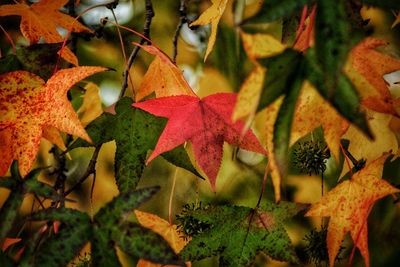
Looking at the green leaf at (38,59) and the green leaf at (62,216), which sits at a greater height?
the green leaf at (38,59)

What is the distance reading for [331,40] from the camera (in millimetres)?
440

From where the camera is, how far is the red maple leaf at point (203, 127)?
66cm

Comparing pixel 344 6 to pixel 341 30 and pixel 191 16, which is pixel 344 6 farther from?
pixel 191 16

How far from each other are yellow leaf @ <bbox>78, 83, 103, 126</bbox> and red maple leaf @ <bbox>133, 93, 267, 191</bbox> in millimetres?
432

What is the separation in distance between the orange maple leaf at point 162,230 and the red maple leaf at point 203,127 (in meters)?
0.19

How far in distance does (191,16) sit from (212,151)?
70 centimetres

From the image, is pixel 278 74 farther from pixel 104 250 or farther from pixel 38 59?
pixel 38 59

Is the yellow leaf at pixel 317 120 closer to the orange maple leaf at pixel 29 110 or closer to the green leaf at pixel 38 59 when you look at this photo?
the orange maple leaf at pixel 29 110

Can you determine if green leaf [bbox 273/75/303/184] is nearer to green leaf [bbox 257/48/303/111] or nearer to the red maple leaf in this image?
green leaf [bbox 257/48/303/111]

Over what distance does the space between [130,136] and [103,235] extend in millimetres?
233

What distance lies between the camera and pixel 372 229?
3.62ft

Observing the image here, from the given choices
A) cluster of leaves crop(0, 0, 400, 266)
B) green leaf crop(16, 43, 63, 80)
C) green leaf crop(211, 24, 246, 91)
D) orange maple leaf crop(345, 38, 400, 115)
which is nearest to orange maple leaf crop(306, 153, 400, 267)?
cluster of leaves crop(0, 0, 400, 266)

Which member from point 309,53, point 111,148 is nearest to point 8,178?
point 309,53

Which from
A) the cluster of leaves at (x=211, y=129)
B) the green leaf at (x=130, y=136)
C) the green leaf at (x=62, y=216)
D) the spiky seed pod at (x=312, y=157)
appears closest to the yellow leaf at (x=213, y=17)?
the cluster of leaves at (x=211, y=129)
